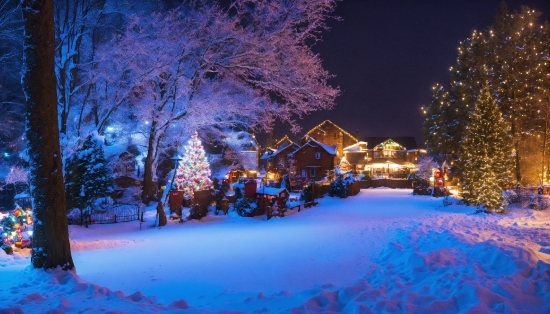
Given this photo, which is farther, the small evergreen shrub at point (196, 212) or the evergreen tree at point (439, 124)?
the evergreen tree at point (439, 124)

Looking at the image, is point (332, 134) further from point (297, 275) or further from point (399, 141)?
point (297, 275)

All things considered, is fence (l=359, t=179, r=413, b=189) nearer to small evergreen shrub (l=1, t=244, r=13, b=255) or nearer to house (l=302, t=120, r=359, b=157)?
house (l=302, t=120, r=359, b=157)

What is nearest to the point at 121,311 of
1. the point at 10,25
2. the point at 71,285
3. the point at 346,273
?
the point at 71,285

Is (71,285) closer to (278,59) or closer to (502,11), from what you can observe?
(278,59)

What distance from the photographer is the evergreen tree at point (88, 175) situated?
1977 cm

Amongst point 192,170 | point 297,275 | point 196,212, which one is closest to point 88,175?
point 196,212

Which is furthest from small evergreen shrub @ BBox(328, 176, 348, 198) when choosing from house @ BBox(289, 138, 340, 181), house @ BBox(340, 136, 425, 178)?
house @ BBox(340, 136, 425, 178)

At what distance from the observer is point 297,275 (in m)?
7.99

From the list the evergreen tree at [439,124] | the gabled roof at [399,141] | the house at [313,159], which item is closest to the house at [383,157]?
the gabled roof at [399,141]

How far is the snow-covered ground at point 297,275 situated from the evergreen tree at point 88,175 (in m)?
7.60

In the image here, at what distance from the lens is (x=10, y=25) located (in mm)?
15727

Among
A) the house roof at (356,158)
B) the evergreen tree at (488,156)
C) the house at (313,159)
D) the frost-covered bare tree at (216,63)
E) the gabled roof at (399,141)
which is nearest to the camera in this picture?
the frost-covered bare tree at (216,63)

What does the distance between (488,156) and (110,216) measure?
19990 mm

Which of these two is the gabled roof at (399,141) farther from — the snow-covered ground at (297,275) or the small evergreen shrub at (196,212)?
the snow-covered ground at (297,275)
